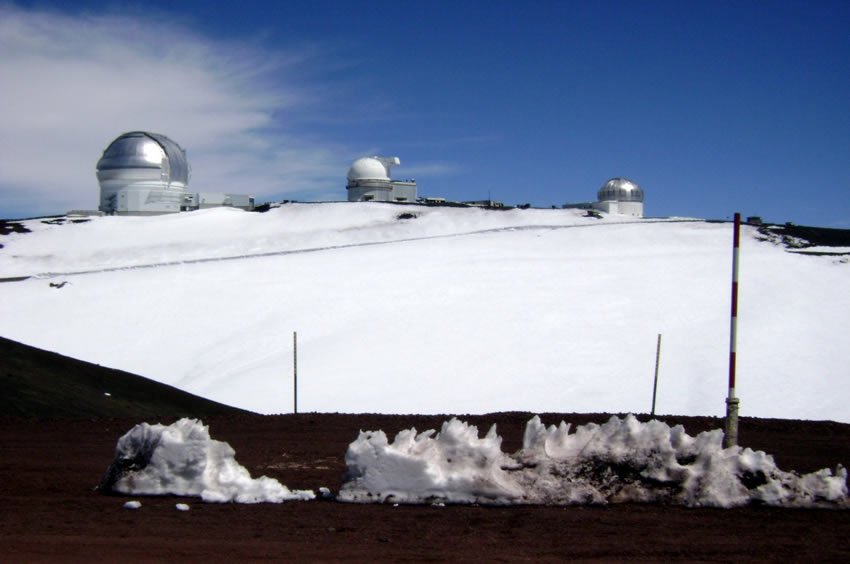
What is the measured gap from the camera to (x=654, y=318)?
24891mm

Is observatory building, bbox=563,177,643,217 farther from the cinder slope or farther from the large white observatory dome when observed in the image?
the cinder slope

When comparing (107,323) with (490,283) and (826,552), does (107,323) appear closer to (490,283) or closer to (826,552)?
(490,283)

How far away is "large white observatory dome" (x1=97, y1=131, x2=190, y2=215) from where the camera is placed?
5259 cm

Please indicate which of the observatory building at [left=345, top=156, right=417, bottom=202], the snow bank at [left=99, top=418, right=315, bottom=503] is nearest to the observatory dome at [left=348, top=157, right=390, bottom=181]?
the observatory building at [left=345, top=156, right=417, bottom=202]

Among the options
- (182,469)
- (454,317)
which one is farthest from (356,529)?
(454,317)

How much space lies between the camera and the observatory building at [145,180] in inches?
2072

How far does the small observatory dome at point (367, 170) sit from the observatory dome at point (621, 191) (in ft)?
45.2

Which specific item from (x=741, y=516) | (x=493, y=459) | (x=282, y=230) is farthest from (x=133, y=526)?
(x=282, y=230)

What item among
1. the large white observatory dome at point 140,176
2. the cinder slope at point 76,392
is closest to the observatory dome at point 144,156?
the large white observatory dome at point 140,176

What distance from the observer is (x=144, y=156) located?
176 ft

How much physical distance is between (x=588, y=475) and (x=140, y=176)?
161ft

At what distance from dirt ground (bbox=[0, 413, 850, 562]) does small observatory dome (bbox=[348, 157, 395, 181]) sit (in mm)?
47835

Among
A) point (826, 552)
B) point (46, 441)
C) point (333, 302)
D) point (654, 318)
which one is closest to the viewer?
point (826, 552)

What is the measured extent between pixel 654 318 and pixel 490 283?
5.95 m
